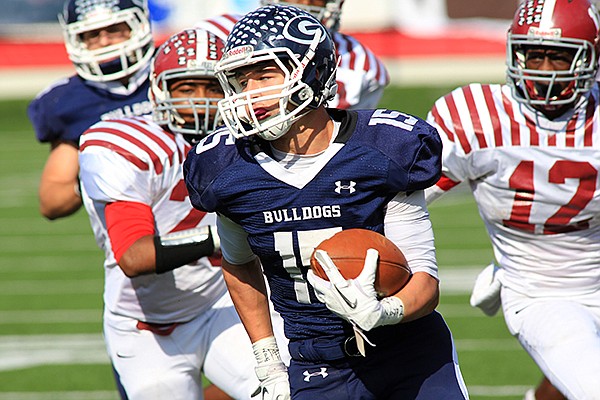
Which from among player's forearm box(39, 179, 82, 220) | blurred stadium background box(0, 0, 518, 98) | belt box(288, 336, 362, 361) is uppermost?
belt box(288, 336, 362, 361)

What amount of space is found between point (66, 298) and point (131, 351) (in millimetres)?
4003

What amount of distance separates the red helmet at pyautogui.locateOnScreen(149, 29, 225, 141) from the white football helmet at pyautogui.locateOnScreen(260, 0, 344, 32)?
917 mm

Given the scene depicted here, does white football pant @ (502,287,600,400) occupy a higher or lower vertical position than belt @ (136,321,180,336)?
higher

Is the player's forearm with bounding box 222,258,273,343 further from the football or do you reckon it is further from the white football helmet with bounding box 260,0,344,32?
the white football helmet with bounding box 260,0,344,32

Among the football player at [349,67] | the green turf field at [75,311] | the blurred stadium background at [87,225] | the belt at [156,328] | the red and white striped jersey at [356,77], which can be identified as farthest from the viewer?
the blurred stadium background at [87,225]

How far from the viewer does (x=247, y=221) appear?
299cm

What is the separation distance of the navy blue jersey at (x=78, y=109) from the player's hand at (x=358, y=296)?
2191 millimetres

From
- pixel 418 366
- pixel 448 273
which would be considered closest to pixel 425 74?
pixel 448 273

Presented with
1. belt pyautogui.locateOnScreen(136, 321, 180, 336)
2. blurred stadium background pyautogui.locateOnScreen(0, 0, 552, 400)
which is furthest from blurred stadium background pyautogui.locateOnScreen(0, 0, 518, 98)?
belt pyautogui.locateOnScreen(136, 321, 180, 336)

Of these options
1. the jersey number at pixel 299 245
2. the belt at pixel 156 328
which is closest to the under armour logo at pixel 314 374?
the jersey number at pixel 299 245

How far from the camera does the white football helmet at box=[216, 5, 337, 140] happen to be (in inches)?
113

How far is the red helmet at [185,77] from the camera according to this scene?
3.85 metres

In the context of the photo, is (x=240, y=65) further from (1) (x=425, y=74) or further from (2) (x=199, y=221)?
(1) (x=425, y=74)

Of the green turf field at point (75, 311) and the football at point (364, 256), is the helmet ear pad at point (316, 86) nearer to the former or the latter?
the football at point (364, 256)
